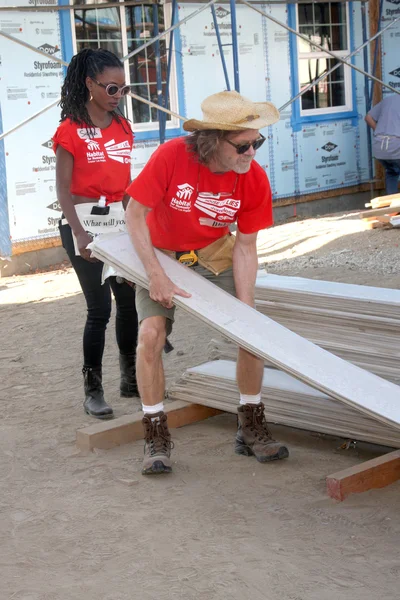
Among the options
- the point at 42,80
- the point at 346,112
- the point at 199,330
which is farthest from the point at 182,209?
the point at 346,112

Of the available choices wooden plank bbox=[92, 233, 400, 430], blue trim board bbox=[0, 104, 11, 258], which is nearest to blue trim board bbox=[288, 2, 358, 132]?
blue trim board bbox=[0, 104, 11, 258]

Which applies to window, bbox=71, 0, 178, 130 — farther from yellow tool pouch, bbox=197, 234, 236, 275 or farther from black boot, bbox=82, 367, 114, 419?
yellow tool pouch, bbox=197, 234, 236, 275

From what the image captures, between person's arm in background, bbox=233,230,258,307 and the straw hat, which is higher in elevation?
the straw hat

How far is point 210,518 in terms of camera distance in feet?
11.8

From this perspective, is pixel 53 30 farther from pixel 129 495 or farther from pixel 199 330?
pixel 129 495

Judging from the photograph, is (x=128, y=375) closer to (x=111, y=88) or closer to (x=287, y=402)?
(x=287, y=402)

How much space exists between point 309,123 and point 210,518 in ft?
37.3

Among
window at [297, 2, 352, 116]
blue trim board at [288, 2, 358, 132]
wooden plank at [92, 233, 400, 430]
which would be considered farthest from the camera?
window at [297, 2, 352, 116]

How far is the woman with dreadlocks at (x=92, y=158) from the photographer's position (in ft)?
15.4

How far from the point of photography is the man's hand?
3922mm

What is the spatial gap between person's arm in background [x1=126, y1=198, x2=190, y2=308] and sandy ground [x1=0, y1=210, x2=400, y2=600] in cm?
87

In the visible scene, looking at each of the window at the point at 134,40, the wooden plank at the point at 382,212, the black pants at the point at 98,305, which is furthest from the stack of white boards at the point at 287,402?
the window at the point at 134,40

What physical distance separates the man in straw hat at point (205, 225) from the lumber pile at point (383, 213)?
677cm

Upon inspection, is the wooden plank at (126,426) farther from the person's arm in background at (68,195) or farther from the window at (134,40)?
the window at (134,40)
